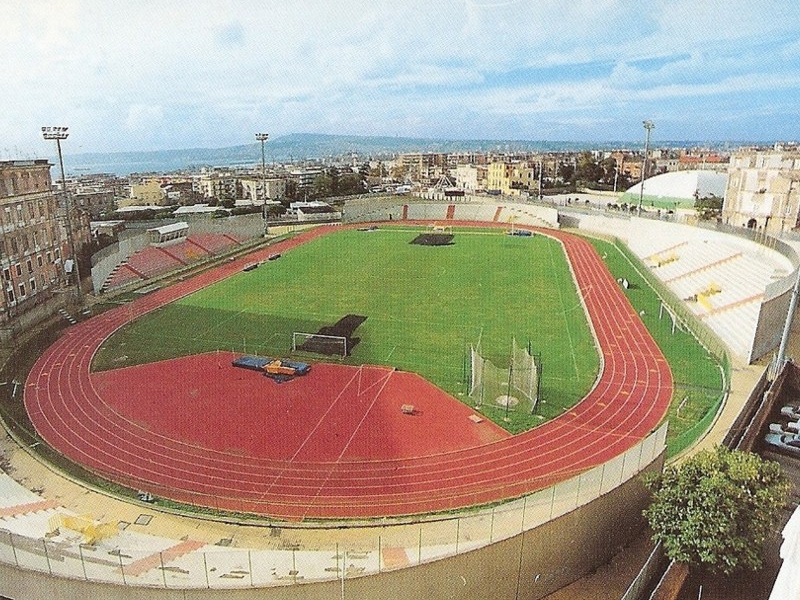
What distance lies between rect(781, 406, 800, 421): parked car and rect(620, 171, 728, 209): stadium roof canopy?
49842mm

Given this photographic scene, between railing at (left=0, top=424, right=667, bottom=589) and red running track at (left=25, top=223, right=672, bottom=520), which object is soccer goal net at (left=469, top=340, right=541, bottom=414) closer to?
red running track at (left=25, top=223, right=672, bottom=520)

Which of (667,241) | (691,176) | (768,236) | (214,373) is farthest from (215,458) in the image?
(691,176)

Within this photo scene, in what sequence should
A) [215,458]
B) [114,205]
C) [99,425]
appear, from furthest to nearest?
[114,205] < [99,425] < [215,458]

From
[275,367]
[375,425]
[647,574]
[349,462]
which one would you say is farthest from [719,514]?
[275,367]

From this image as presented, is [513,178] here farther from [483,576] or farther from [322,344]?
[483,576]

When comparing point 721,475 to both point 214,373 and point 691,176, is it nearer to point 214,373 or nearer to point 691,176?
point 214,373

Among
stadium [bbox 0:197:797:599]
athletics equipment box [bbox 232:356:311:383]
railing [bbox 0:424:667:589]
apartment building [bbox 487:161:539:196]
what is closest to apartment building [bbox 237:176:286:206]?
apartment building [bbox 487:161:539:196]

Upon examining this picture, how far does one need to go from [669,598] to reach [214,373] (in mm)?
16320

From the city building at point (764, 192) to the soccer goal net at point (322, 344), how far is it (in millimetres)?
31923

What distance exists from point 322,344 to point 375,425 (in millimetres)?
7060

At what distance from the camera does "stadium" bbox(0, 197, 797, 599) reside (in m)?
9.98

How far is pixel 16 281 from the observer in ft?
97.1

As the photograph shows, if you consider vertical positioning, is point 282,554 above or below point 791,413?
above

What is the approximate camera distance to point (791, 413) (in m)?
17.6
